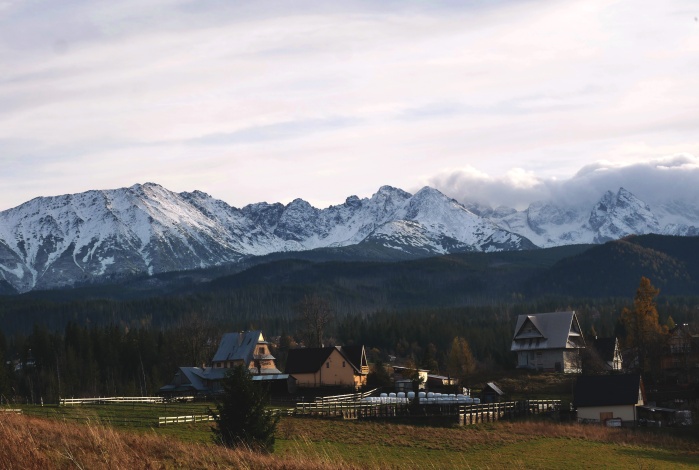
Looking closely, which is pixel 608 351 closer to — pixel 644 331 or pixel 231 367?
pixel 644 331

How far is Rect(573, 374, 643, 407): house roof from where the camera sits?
6575 cm

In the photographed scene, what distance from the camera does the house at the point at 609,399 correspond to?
216 ft

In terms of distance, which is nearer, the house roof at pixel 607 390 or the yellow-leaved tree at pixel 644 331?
the house roof at pixel 607 390

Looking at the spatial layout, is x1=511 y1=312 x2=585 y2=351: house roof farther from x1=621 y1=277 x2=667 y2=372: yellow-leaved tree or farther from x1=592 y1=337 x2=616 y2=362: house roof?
x1=621 y1=277 x2=667 y2=372: yellow-leaved tree

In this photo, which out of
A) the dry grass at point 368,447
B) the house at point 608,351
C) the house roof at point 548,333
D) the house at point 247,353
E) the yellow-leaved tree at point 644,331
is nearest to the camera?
the dry grass at point 368,447

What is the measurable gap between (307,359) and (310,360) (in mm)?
415

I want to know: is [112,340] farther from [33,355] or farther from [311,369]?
[311,369]

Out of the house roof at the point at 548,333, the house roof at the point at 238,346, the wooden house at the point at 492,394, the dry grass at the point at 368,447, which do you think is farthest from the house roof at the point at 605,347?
the dry grass at the point at 368,447

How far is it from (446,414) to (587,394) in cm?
1021

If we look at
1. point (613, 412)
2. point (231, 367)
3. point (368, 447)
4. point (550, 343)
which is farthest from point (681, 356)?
point (368, 447)

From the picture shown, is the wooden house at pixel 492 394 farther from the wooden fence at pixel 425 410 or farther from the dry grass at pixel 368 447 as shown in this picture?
the dry grass at pixel 368 447

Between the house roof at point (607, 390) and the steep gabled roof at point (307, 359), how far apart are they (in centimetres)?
2710

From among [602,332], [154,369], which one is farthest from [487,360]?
[154,369]

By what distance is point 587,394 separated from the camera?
66.9 meters
